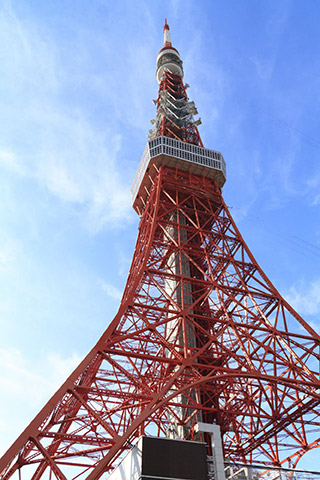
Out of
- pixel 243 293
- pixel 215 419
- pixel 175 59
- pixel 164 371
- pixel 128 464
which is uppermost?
pixel 175 59

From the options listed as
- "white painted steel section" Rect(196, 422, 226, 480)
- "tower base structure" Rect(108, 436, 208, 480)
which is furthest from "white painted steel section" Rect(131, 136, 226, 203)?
"tower base structure" Rect(108, 436, 208, 480)

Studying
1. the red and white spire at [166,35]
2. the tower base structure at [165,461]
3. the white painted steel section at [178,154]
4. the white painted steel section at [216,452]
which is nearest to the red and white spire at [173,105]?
the red and white spire at [166,35]

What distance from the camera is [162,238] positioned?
28.3 metres

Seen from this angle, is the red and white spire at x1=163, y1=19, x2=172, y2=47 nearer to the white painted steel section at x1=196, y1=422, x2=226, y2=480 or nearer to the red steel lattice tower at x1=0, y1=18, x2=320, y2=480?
the red steel lattice tower at x1=0, y1=18, x2=320, y2=480

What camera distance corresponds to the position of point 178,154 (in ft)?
94.0

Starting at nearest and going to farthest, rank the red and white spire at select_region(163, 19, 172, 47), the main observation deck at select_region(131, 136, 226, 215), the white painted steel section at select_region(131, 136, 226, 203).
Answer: the main observation deck at select_region(131, 136, 226, 215)
the white painted steel section at select_region(131, 136, 226, 203)
the red and white spire at select_region(163, 19, 172, 47)

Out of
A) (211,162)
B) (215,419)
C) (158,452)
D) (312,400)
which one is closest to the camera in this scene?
(158,452)

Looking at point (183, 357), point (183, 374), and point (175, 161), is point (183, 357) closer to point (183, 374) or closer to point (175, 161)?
point (183, 374)

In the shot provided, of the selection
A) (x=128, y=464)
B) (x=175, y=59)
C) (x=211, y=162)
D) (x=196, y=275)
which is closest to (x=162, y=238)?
(x=196, y=275)

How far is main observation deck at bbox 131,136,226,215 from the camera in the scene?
28391 millimetres

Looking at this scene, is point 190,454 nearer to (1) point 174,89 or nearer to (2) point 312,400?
(2) point 312,400

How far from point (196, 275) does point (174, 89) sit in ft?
66.0

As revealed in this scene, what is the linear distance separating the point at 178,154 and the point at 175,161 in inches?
22.3

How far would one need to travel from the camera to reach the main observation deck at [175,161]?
93.1ft
